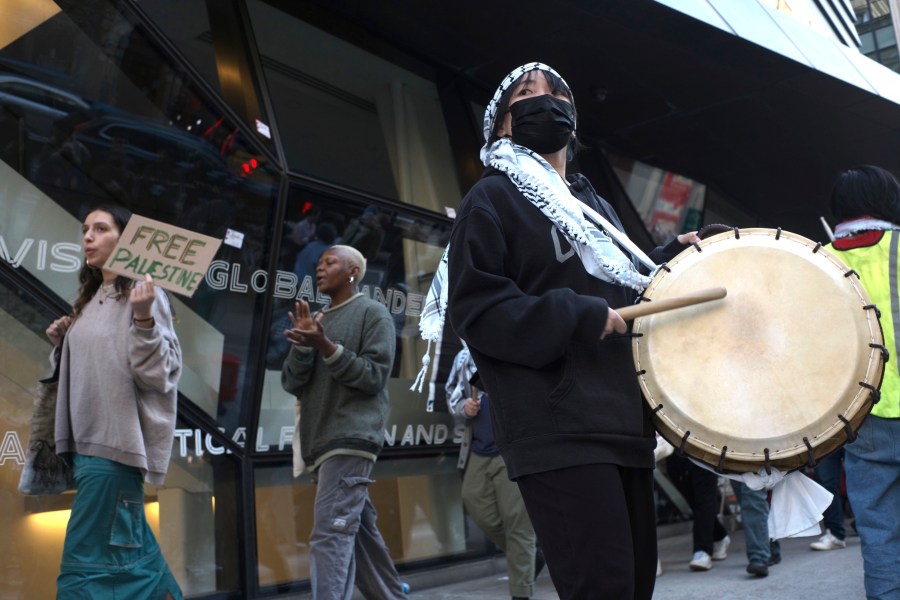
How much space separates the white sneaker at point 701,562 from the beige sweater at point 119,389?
404 centimetres

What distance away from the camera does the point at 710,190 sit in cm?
1078

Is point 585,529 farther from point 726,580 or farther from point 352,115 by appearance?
point 352,115

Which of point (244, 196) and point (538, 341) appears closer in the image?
point (538, 341)

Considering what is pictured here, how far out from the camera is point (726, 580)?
5.77 meters

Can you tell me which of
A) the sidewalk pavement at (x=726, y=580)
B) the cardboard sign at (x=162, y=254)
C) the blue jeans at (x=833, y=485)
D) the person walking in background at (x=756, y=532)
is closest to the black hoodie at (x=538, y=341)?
the cardboard sign at (x=162, y=254)

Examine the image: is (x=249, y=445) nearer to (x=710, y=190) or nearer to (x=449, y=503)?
(x=449, y=503)

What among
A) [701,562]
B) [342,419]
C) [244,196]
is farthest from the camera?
[701,562]

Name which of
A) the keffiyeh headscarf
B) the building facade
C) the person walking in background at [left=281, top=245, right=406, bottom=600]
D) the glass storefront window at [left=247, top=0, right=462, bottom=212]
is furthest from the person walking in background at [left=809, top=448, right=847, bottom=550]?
the keffiyeh headscarf

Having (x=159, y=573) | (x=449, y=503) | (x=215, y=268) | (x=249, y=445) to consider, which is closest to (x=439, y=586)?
(x=449, y=503)

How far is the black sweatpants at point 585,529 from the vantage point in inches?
82.5

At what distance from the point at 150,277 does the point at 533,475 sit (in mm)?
1633

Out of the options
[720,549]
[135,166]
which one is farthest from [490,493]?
[135,166]

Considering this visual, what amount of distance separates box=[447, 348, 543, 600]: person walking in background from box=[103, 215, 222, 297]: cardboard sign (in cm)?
209

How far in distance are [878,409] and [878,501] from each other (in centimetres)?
35
